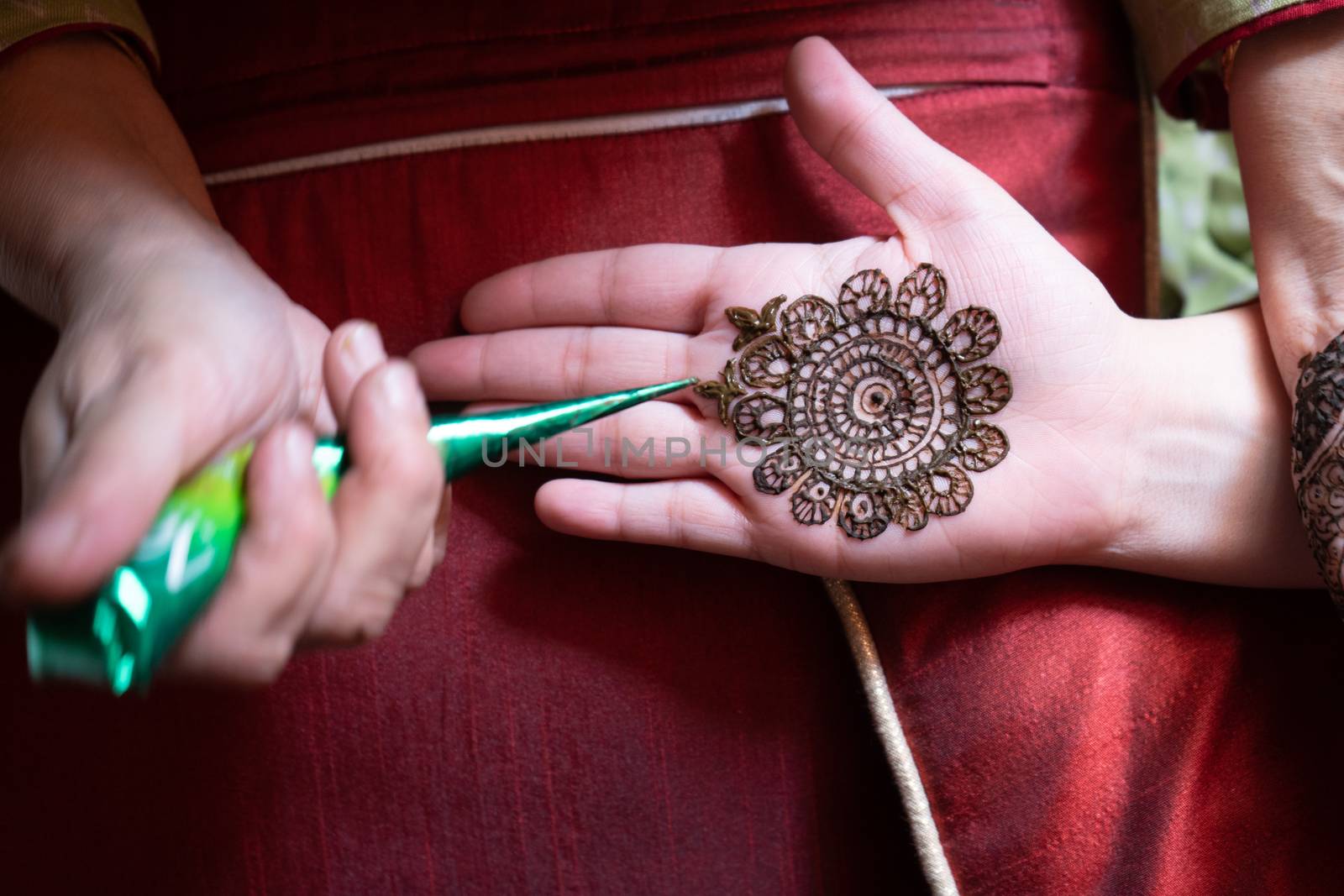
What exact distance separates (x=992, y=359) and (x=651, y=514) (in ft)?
1.03

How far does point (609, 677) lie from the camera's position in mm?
783

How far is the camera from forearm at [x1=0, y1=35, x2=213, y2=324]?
2.06 feet

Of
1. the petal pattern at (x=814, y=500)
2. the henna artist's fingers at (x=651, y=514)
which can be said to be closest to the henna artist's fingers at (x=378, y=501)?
the henna artist's fingers at (x=651, y=514)

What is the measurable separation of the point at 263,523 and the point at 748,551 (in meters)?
0.40

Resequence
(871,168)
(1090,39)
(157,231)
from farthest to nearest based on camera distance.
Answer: (1090,39)
(871,168)
(157,231)

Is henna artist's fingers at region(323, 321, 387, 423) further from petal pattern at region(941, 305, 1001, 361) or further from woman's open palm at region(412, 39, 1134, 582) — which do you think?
petal pattern at region(941, 305, 1001, 361)

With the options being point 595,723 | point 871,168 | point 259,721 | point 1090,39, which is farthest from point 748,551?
point 1090,39

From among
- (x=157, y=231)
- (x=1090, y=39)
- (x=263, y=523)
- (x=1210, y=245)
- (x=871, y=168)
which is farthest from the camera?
(x=1210, y=245)

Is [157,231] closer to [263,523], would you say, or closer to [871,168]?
[263,523]

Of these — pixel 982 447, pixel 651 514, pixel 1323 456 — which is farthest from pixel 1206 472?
pixel 651 514

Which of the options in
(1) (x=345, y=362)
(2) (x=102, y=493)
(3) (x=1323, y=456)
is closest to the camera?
(2) (x=102, y=493)

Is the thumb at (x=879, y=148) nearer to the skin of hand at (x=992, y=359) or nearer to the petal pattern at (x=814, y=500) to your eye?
the skin of hand at (x=992, y=359)

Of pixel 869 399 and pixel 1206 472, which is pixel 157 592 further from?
pixel 1206 472

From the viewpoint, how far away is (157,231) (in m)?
0.62
